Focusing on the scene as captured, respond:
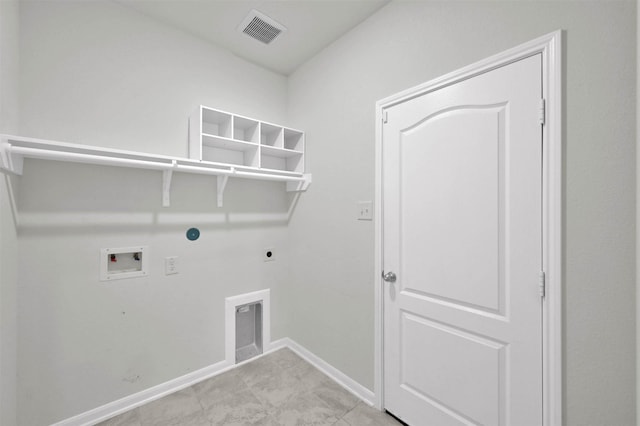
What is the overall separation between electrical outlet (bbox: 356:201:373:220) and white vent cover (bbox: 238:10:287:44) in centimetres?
148

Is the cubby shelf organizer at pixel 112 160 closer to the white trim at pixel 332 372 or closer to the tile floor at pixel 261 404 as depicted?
the tile floor at pixel 261 404

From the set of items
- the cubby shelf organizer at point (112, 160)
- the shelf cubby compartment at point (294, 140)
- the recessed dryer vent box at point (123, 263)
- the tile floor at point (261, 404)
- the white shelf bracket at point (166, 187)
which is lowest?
the tile floor at point (261, 404)

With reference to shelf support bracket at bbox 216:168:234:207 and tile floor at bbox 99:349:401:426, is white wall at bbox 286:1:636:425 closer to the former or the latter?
tile floor at bbox 99:349:401:426

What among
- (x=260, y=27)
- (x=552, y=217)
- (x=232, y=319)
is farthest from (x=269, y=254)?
(x=552, y=217)

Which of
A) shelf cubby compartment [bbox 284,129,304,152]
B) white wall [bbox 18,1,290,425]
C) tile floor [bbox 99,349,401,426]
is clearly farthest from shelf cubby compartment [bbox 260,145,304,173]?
→ tile floor [bbox 99,349,401,426]

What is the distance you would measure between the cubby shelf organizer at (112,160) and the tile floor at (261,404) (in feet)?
4.66

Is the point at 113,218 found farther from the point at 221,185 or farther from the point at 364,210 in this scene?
the point at 364,210

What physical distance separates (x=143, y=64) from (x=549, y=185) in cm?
256

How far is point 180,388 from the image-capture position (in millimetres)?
1953

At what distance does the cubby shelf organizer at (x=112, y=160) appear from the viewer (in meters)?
1.30

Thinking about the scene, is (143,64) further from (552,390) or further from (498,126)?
(552,390)

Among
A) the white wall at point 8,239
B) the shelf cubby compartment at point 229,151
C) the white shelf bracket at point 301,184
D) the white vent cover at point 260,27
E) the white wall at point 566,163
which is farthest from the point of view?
the white shelf bracket at point 301,184

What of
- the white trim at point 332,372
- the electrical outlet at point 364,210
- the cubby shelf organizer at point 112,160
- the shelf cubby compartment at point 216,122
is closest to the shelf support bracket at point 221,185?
the cubby shelf organizer at point 112,160

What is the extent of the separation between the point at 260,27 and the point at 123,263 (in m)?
1.99
